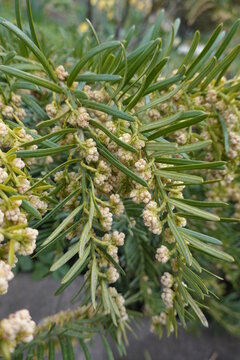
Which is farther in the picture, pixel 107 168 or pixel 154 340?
pixel 154 340

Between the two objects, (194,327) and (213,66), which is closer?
(213,66)

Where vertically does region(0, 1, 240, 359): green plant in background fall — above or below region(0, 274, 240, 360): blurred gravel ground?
above

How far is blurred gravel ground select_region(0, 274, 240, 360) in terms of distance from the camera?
2.61 ft

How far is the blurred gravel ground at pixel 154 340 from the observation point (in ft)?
2.61

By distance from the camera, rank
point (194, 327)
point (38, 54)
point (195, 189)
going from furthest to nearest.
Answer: point (194, 327) < point (195, 189) < point (38, 54)

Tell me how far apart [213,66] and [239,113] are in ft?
0.17

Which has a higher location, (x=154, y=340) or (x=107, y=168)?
(x=107, y=168)

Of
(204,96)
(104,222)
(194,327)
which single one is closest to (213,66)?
(204,96)

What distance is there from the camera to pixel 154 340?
811 millimetres

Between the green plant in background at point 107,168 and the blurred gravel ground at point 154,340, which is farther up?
the green plant in background at point 107,168

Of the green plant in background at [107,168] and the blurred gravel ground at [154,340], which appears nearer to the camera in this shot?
the green plant in background at [107,168]

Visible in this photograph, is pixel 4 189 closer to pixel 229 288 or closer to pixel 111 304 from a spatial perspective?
pixel 111 304

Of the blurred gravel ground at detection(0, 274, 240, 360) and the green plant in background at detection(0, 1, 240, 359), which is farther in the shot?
the blurred gravel ground at detection(0, 274, 240, 360)

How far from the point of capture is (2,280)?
18 cm
